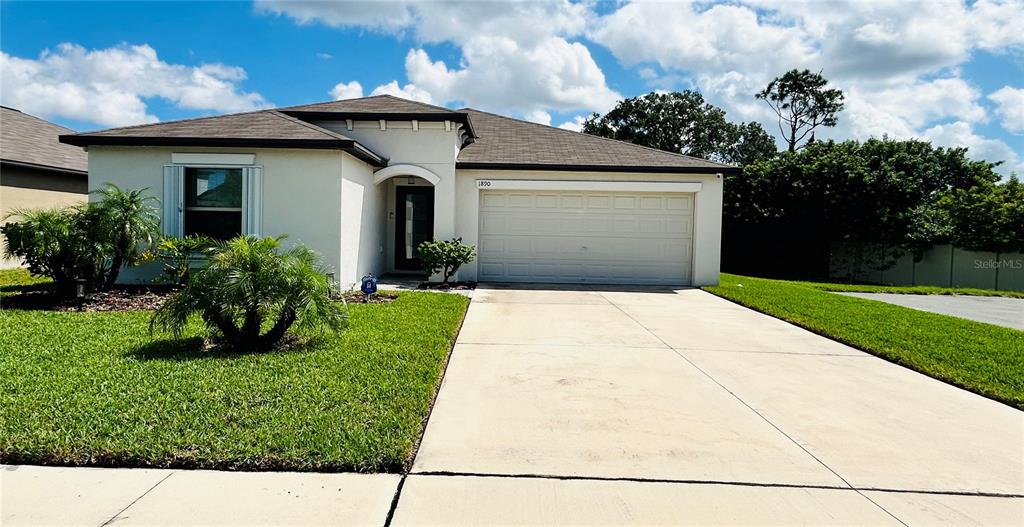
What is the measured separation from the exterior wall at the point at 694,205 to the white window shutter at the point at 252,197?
4.51 meters

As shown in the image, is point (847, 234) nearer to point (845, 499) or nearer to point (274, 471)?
point (845, 499)

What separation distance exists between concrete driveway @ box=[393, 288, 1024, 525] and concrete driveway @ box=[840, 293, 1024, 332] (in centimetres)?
571

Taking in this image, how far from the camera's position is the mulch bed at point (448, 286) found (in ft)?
40.1

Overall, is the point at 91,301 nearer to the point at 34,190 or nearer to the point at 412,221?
the point at 412,221

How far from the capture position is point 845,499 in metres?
3.28

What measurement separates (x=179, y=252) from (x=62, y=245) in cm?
178

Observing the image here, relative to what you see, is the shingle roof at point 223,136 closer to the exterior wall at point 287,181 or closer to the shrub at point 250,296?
the exterior wall at point 287,181

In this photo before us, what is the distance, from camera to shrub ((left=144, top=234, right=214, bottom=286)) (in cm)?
980

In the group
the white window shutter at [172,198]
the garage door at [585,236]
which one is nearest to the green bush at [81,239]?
the white window shutter at [172,198]

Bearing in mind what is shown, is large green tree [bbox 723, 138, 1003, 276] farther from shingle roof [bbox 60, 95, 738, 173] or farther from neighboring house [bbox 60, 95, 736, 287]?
neighboring house [bbox 60, 95, 736, 287]

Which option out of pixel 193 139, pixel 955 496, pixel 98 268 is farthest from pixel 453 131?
pixel 955 496

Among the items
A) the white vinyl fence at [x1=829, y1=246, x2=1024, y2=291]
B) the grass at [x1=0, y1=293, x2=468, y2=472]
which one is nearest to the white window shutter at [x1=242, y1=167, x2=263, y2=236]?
the grass at [x1=0, y1=293, x2=468, y2=472]

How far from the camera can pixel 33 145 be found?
14992 millimetres

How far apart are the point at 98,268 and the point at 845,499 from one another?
9923 mm
